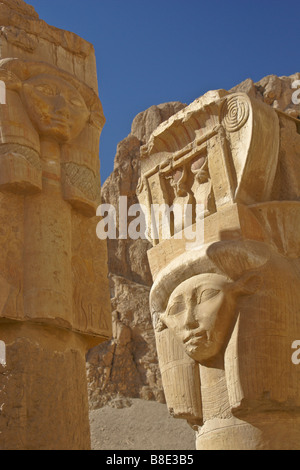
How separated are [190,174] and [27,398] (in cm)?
310

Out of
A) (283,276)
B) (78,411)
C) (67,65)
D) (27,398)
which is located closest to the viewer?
(27,398)

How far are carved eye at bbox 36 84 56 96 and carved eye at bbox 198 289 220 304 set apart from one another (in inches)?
82.4

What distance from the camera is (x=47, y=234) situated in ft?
16.7

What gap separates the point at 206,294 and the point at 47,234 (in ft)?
4.94

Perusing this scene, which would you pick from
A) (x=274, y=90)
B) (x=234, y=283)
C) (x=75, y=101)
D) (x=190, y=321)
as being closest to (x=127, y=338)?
(x=274, y=90)

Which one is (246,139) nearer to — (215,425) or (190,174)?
(190,174)

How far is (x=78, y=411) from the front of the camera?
4816 millimetres

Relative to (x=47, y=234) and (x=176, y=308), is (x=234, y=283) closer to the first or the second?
(x=176, y=308)

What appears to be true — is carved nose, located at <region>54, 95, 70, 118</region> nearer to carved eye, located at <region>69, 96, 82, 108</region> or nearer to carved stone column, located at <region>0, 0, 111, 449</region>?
carved stone column, located at <region>0, 0, 111, 449</region>

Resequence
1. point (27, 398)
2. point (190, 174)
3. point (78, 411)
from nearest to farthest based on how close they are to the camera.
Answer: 1. point (27, 398)
2. point (78, 411)
3. point (190, 174)

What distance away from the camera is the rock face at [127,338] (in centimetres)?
2994

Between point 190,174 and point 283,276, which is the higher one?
point 190,174

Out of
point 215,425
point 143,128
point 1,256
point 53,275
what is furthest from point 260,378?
point 143,128

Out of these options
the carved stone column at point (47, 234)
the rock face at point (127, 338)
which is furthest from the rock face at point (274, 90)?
the carved stone column at point (47, 234)
